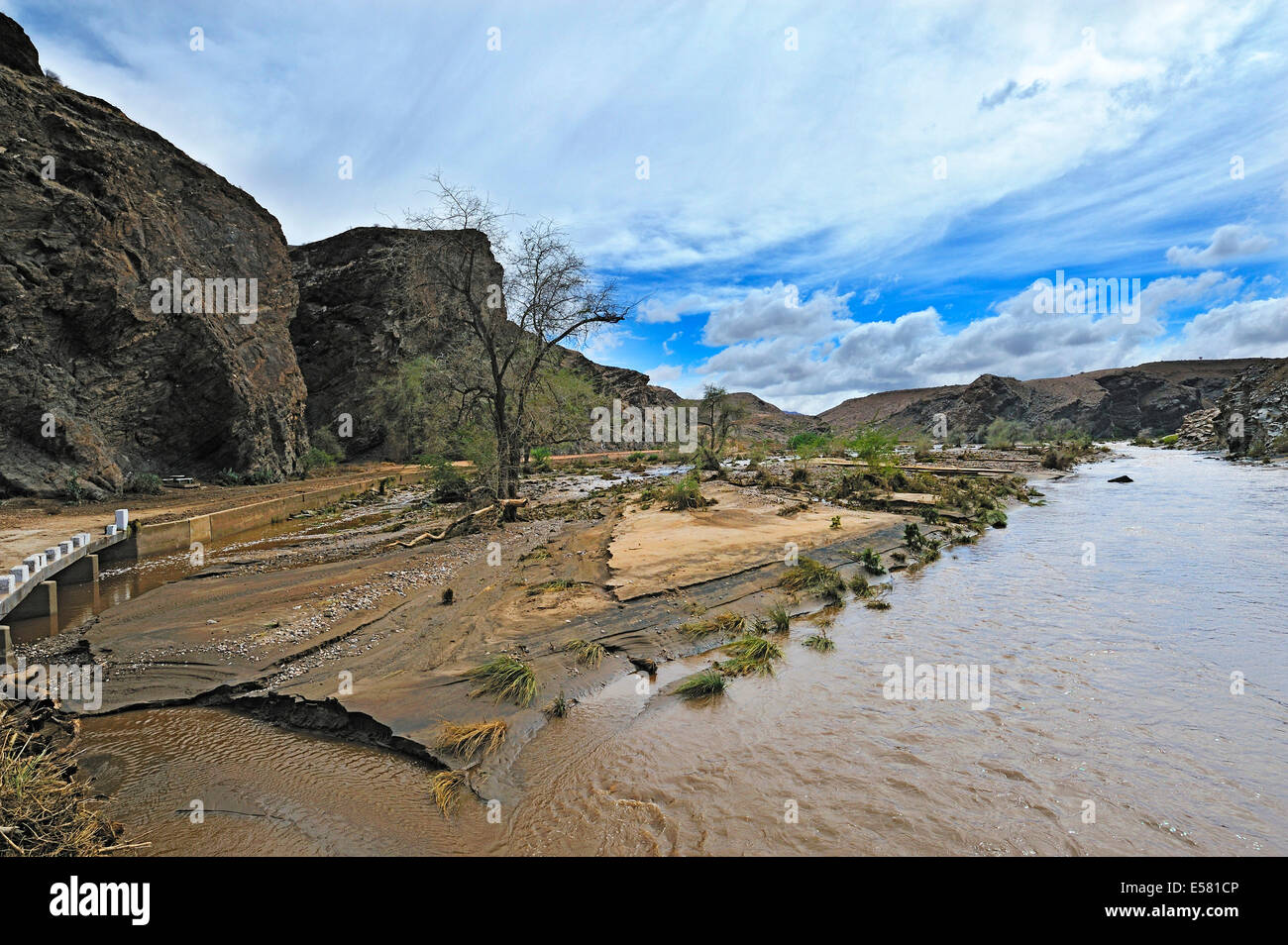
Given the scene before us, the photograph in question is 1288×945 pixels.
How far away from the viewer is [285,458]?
83.1ft

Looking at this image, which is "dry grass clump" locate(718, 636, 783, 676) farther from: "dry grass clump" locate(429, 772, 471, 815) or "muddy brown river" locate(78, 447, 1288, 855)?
"dry grass clump" locate(429, 772, 471, 815)

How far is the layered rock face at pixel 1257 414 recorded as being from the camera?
2984cm

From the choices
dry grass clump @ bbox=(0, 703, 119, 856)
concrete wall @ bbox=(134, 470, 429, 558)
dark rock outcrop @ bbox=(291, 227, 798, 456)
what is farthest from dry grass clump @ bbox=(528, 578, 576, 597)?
dark rock outcrop @ bbox=(291, 227, 798, 456)

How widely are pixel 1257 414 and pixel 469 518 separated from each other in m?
47.1

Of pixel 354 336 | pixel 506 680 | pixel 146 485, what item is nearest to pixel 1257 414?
pixel 506 680

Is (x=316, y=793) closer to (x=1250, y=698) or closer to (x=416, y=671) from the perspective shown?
(x=416, y=671)

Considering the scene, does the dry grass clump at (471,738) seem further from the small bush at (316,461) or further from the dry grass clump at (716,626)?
the small bush at (316,461)

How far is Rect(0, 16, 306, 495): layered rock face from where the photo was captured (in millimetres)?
14969

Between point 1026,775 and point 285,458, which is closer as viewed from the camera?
point 1026,775

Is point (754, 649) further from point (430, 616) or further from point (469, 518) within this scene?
point (469, 518)
